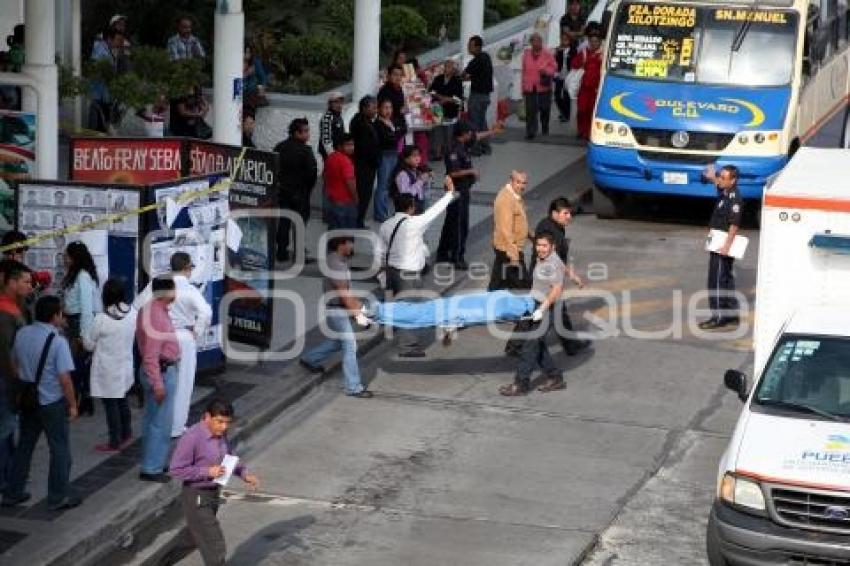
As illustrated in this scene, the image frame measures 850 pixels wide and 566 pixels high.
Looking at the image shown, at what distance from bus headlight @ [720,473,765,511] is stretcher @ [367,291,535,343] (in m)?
5.33

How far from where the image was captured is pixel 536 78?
29953 millimetres

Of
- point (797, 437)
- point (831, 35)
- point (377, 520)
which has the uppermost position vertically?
point (831, 35)

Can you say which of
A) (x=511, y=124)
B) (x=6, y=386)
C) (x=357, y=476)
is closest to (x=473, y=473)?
(x=357, y=476)

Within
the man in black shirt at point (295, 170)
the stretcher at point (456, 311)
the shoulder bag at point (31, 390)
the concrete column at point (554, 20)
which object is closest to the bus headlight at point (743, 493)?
the shoulder bag at point (31, 390)

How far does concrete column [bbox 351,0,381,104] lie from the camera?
26500mm

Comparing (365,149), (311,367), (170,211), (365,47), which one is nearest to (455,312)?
(311,367)

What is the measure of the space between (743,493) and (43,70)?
9001 mm

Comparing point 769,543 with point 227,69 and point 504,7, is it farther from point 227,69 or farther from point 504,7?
point 504,7

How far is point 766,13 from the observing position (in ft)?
82.2

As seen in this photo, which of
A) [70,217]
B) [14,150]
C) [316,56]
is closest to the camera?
[70,217]

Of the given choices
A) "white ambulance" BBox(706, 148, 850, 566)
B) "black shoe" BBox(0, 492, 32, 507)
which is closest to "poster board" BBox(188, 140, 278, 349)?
"black shoe" BBox(0, 492, 32, 507)

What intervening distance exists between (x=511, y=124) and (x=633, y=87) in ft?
23.5

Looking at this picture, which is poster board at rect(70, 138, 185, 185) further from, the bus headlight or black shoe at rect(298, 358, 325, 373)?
the bus headlight

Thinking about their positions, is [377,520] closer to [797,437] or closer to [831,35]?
[797,437]
